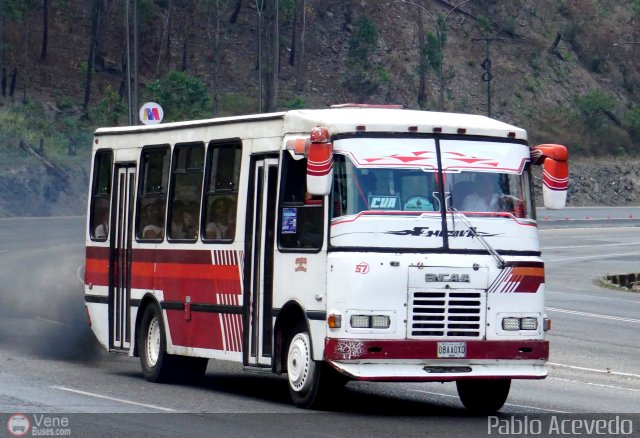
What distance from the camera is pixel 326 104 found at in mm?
85375

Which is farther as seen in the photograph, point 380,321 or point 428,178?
point 428,178

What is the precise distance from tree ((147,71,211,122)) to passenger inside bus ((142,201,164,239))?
176 ft

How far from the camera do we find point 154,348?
15.6 metres

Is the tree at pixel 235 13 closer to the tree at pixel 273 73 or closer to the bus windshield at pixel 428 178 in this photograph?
the tree at pixel 273 73

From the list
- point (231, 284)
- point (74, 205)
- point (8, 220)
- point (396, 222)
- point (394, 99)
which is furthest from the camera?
point (394, 99)

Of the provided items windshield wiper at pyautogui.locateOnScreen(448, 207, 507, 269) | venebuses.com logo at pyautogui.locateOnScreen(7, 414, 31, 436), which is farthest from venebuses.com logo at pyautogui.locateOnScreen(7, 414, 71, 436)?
windshield wiper at pyautogui.locateOnScreen(448, 207, 507, 269)

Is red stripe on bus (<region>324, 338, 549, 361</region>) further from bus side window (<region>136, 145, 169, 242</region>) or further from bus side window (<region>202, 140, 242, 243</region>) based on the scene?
bus side window (<region>136, 145, 169, 242</region>)

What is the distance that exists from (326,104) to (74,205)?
1287 inches

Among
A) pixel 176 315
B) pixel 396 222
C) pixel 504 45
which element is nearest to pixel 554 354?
pixel 176 315

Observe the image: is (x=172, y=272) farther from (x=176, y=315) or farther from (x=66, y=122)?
(x=66, y=122)

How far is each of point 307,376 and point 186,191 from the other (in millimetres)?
3528

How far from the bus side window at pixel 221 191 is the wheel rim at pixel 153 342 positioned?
1.78 metres

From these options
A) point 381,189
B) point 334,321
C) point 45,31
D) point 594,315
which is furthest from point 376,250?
point 45,31

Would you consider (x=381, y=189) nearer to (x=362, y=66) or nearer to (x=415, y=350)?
(x=415, y=350)
